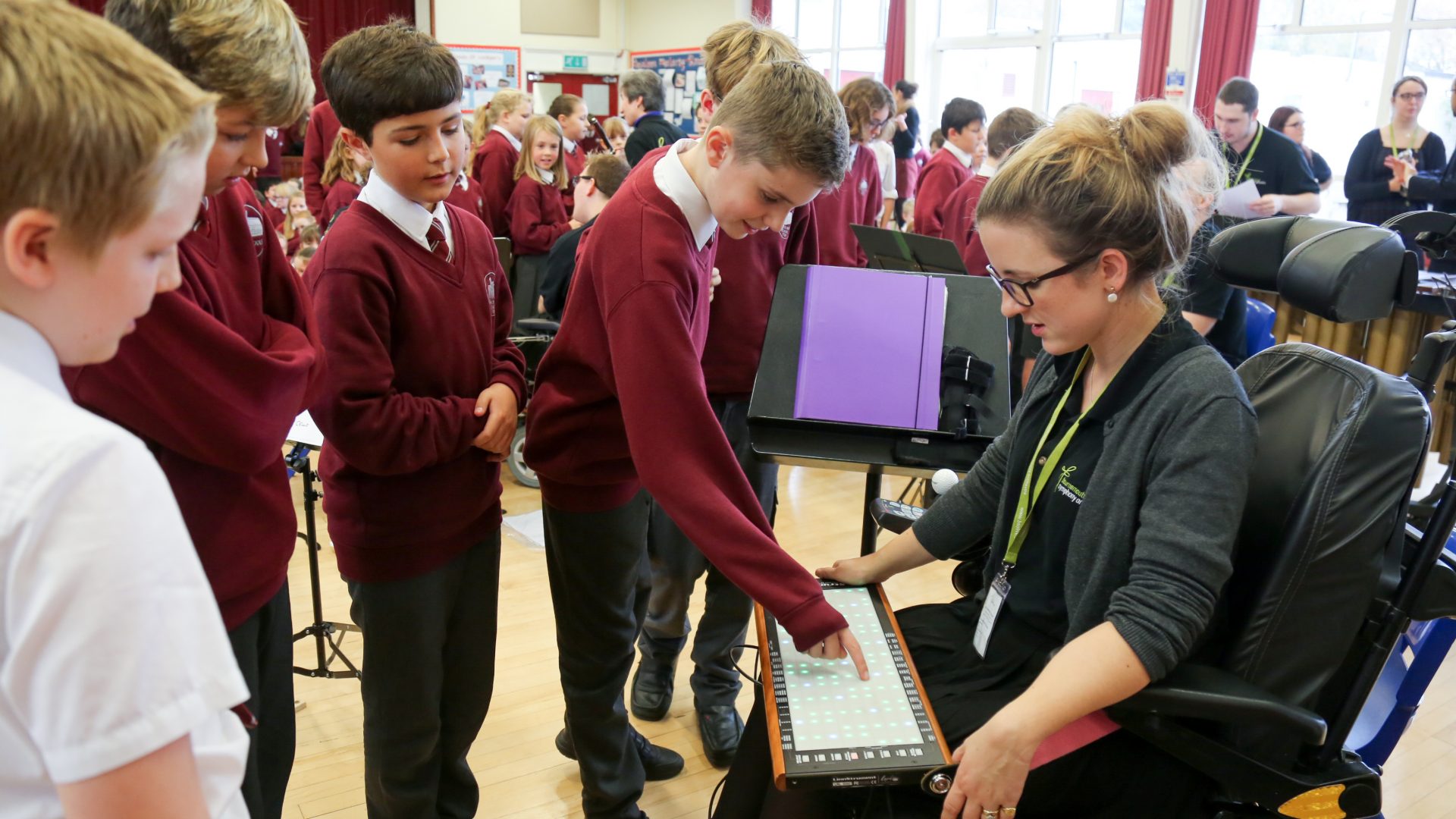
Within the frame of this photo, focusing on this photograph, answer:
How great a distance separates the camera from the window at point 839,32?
1065 centimetres

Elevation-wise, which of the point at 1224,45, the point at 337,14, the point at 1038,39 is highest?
the point at 337,14

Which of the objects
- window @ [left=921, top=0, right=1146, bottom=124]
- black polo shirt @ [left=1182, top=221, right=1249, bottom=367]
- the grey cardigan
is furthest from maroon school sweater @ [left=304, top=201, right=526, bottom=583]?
window @ [left=921, top=0, right=1146, bottom=124]

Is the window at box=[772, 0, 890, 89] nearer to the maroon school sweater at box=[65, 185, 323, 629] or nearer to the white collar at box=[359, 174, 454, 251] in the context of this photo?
the white collar at box=[359, 174, 454, 251]

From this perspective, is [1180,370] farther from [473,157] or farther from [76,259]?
[473,157]

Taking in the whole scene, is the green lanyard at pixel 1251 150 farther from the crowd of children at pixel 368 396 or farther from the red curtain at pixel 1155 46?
the red curtain at pixel 1155 46

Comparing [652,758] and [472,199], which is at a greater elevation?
[472,199]

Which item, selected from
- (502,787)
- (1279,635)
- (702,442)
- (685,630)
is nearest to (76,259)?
(702,442)

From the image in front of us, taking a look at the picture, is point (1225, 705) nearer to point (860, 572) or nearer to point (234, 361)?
point (860, 572)

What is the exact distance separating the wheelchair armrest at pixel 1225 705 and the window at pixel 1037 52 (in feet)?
24.9

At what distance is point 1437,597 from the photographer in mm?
1254

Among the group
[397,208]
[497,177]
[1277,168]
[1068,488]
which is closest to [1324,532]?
[1068,488]

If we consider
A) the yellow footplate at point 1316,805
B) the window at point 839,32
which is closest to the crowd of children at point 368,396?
the yellow footplate at point 1316,805

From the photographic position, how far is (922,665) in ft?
4.85

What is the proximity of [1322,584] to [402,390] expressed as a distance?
1.30m
